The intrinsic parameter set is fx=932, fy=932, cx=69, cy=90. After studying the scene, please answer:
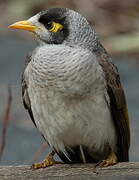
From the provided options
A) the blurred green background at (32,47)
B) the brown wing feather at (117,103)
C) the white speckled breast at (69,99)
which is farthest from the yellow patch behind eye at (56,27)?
the blurred green background at (32,47)

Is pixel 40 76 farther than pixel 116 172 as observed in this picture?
Yes

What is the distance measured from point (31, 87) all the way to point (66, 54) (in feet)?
1.12

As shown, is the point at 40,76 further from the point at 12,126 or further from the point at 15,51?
the point at 15,51

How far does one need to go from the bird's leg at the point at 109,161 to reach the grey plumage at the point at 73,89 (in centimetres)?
12

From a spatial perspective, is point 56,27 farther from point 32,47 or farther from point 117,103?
point 32,47

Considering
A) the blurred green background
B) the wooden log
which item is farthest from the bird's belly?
the blurred green background

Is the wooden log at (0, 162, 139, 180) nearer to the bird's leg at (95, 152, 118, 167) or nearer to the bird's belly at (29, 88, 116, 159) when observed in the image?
the bird's leg at (95, 152, 118, 167)

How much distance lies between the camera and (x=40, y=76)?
5477 mm

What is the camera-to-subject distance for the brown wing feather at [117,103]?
5.63m

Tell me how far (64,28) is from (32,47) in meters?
5.00

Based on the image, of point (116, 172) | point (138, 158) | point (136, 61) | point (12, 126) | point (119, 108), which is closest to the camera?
point (116, 172)

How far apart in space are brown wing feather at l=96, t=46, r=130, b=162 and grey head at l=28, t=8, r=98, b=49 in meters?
0.16

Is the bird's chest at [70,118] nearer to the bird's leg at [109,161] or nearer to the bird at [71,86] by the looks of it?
the bird at [71,86]

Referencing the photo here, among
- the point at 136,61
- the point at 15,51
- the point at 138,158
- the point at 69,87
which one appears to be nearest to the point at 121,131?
the point at 69,87
